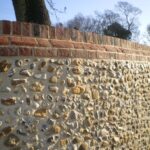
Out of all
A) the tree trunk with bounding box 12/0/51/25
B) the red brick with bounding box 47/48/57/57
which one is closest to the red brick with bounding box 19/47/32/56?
the red brick with bounding box 47/48/57/57

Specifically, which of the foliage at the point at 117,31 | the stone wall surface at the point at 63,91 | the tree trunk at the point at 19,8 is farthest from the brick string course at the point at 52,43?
the foliage at the point at 117,31

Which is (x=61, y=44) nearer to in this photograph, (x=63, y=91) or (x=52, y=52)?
(x=52, y=52)

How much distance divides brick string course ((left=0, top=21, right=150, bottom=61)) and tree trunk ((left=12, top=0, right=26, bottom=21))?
3.15 meters

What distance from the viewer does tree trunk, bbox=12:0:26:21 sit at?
8922 mm

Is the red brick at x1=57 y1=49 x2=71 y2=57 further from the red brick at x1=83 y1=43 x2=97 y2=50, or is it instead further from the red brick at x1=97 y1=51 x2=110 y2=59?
the red brick at x1=97 y1=51 x2=110 y2=59

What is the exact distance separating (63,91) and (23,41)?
34.8 inches

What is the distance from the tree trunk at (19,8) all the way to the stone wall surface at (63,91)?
308cm

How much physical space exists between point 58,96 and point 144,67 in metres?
3.09

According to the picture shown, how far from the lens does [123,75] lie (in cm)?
659

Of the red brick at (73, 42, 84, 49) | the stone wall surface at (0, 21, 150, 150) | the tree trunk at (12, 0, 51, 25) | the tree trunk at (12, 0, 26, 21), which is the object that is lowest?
the stone wall surface at (0, 21, 150, 150)

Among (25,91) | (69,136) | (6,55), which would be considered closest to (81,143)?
(69,136)

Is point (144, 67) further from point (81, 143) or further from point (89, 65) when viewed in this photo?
point (81, 143)

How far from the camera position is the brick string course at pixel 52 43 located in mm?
4461

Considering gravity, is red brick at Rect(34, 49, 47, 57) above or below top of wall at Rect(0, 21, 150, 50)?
below
